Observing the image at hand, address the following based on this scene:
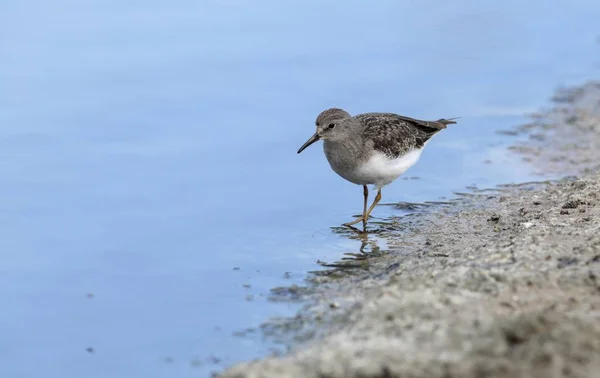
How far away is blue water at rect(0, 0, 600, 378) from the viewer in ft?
23.4

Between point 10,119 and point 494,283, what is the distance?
6.86 m

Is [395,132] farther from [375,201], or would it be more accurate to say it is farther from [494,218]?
[494,218]

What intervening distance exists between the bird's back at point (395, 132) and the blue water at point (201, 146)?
0.68 metres

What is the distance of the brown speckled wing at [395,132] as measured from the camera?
31.6 feet

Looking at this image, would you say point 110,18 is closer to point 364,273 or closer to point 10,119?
point 10,119

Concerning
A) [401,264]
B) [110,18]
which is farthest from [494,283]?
[110,18]

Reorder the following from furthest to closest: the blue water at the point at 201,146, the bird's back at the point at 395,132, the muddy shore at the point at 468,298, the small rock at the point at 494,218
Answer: the bird's back at the point at 395,132, the small rock at the point at 494,218, the blue water at the point at 201,146, the muddy shore at the point at 468,298

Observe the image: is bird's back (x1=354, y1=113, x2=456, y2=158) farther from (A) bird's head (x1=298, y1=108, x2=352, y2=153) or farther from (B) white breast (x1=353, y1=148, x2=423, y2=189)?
(A) bird's head (x1=298, y1=108, x2=352, y2=153)

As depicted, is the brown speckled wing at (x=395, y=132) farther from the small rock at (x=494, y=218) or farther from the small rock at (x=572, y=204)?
the small rock at (x=572, y=204)

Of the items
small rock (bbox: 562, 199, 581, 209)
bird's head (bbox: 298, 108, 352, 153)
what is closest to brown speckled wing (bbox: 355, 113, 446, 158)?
bird's head (bbox: 298, 108, 352, 153)

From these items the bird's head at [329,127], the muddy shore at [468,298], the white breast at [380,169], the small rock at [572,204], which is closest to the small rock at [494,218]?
the muddy shore at [468,298]

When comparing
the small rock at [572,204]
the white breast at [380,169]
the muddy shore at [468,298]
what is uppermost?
the white breast at [380,169]

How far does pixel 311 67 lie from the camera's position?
1337 cm

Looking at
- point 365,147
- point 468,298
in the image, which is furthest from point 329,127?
point 468,298
